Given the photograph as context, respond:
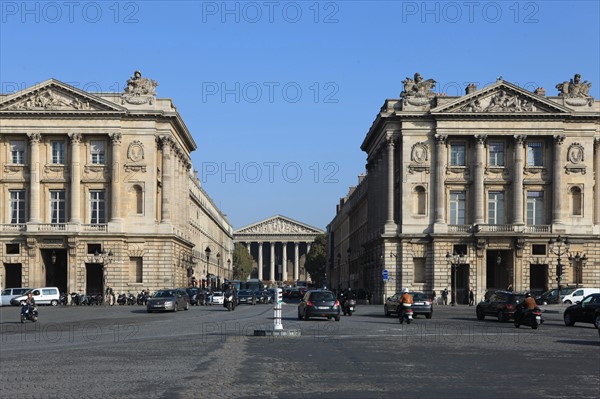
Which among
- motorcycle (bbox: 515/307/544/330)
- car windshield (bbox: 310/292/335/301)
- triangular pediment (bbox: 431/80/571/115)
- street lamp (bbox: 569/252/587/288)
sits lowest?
motorcycle (bbox: 515/307/544/330)

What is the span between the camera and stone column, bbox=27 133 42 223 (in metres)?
82.2

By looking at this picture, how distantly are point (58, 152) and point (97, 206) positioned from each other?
6050 millimetres

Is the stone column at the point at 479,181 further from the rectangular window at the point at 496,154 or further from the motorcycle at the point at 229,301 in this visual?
the motorcycle at the point at 229,301

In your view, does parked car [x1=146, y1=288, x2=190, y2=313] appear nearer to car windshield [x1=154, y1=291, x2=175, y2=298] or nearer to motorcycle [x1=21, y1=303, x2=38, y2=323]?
car windshield [x1=154, y1=291, x2=175, y2=298]

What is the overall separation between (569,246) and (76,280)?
144 feet

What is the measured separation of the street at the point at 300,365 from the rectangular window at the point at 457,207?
4735 cm

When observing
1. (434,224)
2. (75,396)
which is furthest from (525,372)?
(434,224)

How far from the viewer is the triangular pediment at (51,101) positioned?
82.2 metres

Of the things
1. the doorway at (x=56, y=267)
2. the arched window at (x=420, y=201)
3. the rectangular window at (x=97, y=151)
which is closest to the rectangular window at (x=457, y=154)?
the arched window at (x=420, y=201)

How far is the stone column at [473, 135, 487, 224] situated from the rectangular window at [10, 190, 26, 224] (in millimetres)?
40655

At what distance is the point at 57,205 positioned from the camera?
83875 millimetres

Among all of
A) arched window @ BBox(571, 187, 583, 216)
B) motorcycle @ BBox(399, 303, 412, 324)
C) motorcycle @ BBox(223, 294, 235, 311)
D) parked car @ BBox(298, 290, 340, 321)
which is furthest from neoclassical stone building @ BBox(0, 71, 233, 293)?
motorcycle @ BBox(399, 303, 412, 324)

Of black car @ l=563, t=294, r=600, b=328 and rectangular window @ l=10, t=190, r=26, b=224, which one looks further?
rectangular window @ l=10, t=190, r=26, b=224

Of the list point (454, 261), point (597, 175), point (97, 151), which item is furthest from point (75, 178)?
point (597, 175)
